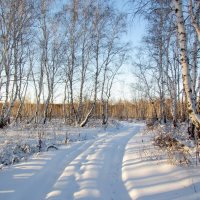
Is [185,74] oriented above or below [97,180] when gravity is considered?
above

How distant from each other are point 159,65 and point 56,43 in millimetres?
8669

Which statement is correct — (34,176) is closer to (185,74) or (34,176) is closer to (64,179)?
(64,179)

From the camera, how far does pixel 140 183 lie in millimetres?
5609

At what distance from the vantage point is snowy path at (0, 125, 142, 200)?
491cm

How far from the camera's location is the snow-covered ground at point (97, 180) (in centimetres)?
490

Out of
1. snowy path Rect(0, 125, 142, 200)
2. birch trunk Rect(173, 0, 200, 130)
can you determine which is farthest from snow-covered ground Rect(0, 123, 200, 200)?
birch trunk Rect(173, 0, 200, 130)

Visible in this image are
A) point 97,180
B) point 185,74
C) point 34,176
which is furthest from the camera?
point 185,74

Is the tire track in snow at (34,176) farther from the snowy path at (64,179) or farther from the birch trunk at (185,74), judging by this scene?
the birch trunk at (185,74)

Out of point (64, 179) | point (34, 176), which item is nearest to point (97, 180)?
point (64, 179)

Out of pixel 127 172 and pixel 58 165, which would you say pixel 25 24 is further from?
pixel 127 172

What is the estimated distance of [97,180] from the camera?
19.1ft

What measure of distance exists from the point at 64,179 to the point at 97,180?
0.68m

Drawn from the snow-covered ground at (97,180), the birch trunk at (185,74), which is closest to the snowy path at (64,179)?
the snow-covered ground at (97,180)

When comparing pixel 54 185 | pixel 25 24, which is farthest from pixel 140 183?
pixel 25 24
